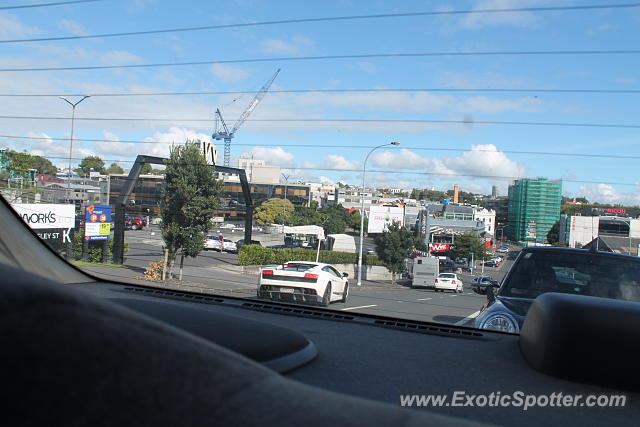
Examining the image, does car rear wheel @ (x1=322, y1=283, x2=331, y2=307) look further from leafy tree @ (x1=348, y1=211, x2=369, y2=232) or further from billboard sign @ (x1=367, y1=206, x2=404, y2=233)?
leafy tree @ (x1=348, y1=211, x2=369, y2=232)

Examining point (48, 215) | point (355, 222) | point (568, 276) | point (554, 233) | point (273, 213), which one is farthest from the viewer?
point (355, 222)

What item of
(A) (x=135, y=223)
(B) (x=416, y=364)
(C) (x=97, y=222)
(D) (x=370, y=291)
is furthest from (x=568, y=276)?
(A) (x=135, y=223)

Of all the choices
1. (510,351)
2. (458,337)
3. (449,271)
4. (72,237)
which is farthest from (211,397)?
(449,271)

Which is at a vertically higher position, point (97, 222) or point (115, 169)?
point (115, 169)

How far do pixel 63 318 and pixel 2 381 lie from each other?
0.40 ft

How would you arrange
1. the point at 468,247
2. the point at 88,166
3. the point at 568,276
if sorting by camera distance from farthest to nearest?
1. the point at 88,166
2. the point at 468,247
3. the point at 568,276

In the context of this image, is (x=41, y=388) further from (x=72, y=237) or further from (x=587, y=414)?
(x=72, y=237)

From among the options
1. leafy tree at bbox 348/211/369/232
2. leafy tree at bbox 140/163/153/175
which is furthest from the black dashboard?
leafy tree at bbox 348/211/369/232

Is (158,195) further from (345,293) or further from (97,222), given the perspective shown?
(345,293)

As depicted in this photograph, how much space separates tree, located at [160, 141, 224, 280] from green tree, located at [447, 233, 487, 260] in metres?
4.77

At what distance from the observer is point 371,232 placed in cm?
1198

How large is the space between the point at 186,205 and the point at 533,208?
251 inches

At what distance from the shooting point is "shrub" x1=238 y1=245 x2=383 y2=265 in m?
9.62
